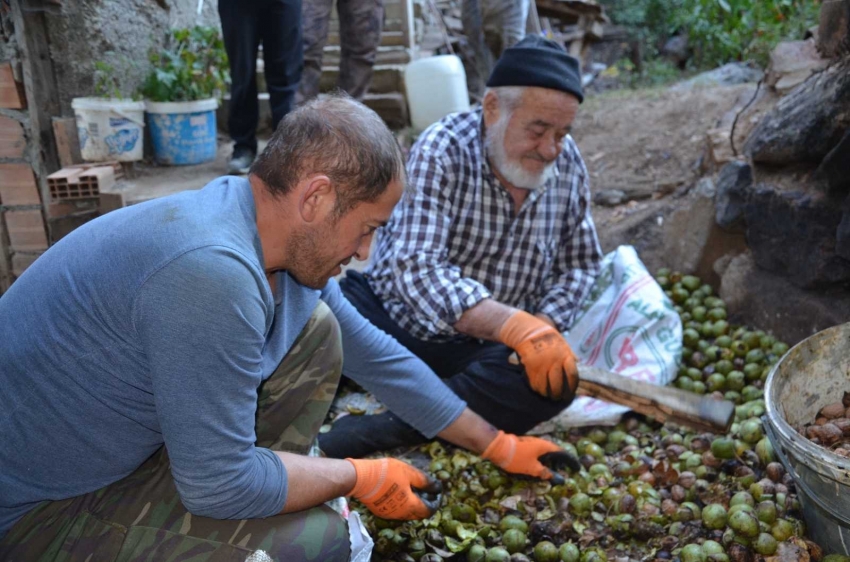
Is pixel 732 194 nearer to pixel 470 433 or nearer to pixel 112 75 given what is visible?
pixel 470 433

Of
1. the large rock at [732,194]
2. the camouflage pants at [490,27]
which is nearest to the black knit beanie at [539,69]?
the large rock at [732,194]

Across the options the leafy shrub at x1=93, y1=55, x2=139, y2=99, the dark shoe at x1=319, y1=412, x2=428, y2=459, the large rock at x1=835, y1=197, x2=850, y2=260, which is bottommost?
the dark shoe at x1=319, y1=412, x2=428, y2=459

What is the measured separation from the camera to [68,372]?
1.50m

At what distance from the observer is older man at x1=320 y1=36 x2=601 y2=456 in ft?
8.75

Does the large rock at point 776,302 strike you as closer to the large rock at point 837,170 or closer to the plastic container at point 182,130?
the large rock at point 837,170

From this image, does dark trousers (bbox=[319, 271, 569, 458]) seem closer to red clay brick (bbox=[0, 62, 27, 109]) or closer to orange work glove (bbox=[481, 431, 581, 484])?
orange work glove (bbox=[481, 431, 581, 484])

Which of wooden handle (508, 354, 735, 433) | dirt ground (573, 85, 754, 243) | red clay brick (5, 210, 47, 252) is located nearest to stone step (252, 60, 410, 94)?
dirt ground (573, 85, 754, 243)

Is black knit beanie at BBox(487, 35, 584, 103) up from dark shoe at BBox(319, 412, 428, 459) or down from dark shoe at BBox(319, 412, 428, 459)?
up

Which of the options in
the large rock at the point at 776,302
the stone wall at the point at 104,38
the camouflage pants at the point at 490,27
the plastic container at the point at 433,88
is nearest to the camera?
the large rock at the point at 776,302

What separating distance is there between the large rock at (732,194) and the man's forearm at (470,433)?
178 centimetres

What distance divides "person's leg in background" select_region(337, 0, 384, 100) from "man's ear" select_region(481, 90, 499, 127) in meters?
2.21

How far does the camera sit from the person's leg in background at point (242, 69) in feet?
12.9

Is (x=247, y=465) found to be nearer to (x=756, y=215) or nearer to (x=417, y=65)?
(x=756, y=215)

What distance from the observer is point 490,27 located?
19.2 feet
